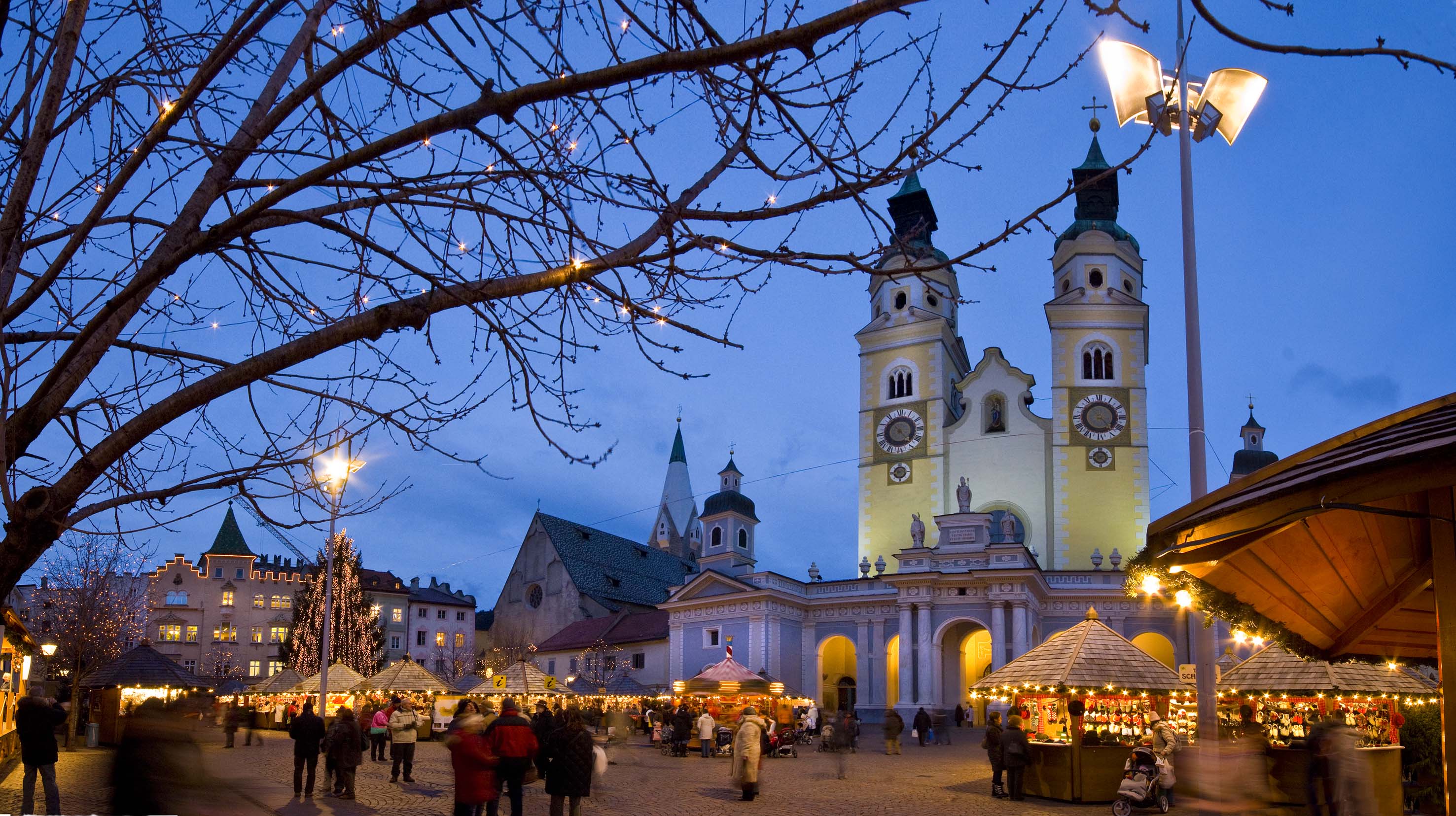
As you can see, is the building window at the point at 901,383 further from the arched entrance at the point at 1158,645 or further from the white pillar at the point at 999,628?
the arched entrance at the point at 1158,645

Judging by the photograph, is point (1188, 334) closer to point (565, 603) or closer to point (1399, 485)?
point (1399, 485)

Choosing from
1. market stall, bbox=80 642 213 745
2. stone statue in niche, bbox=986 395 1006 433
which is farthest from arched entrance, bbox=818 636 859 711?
market stall, bbox=80 642 213 745

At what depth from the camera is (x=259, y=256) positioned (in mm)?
6199

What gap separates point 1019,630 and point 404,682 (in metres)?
23.4

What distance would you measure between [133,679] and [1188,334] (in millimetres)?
28565

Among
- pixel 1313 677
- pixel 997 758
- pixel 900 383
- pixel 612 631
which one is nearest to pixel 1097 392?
pixel 900 383

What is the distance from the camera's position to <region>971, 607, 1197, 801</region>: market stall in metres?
18.1

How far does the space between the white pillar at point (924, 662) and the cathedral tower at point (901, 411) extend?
805 cm

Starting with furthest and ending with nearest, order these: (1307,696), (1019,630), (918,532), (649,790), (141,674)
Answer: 1. (918,532)
2. (1019,630)
3. (141,674)
4. (1307,696)
5. (649,790)

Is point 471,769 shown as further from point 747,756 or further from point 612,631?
point 612,631

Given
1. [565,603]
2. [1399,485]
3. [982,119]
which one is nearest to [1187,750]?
[1399,485]

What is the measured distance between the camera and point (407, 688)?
35.4 m

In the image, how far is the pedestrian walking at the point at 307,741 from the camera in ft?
55.3

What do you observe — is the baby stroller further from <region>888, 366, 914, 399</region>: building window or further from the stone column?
<region>888, 366, 914, 399</region>: building window
